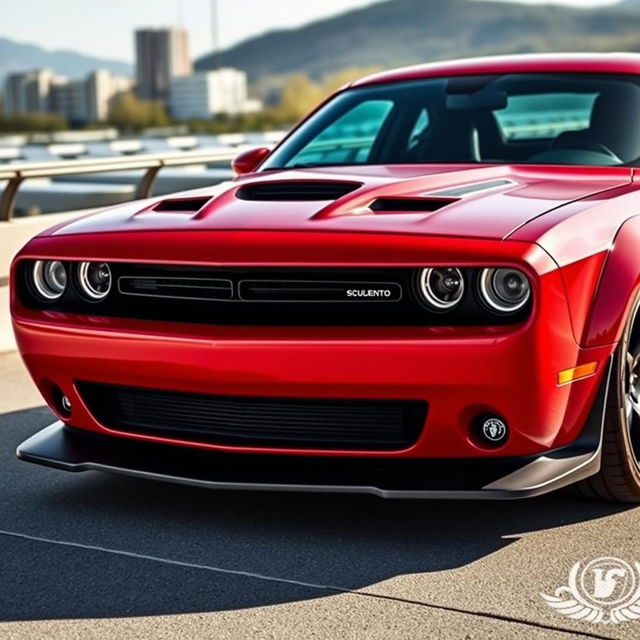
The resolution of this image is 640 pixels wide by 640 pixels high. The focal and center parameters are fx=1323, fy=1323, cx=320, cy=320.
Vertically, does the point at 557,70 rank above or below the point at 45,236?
above

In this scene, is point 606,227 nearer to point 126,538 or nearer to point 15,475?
point 126,538

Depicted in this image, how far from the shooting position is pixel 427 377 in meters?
3.62

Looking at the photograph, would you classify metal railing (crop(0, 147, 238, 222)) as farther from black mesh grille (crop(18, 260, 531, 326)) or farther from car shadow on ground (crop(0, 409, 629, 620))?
black mesh grille (crop(18, 260, 531, 326))

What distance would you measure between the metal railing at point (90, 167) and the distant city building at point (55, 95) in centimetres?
15438

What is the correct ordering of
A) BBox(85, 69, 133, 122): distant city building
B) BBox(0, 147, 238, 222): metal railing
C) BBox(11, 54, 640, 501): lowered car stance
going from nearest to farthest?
BBox(11, 54, 640, 501): lowered car stance → BBox(0, 147, 238, 222): metal railing → BBox(85, 69, 133, 122): distant city building

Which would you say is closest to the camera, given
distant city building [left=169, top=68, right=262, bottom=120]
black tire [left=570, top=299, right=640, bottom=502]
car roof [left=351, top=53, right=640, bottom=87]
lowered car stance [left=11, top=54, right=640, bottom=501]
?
lowered car stance [left=11, top=54, right=640, bottom=501]

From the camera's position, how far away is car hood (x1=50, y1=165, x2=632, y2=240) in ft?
12.3

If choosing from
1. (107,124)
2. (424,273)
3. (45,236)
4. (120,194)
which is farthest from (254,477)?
(107,124)

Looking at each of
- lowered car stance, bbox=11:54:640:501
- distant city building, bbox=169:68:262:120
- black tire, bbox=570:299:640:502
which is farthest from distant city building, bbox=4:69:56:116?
black tire, bbox=570:299:640:502

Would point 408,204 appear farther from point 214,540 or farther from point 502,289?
point 214,540

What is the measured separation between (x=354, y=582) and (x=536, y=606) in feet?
1.63

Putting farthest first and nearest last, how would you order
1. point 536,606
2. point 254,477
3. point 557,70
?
point 557,70 → point 254,477 → point 536,606

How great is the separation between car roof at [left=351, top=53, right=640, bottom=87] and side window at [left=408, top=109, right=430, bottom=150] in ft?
0.63

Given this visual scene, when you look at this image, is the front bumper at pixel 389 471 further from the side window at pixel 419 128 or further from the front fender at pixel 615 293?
the side window at pixel 419 128
